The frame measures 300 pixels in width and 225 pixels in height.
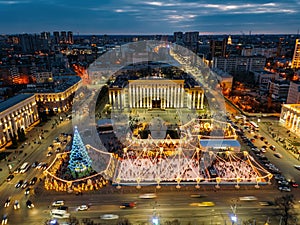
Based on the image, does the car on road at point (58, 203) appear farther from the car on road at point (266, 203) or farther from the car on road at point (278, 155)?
the car on road at point (278, 155)

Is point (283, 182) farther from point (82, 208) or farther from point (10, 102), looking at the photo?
point (10, 102)

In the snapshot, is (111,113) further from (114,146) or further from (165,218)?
(165,218)

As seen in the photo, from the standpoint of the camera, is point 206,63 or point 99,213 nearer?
point 99,213

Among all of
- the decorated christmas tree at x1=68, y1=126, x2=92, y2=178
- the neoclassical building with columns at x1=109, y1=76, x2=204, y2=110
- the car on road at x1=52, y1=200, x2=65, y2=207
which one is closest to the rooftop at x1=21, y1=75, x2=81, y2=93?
the neoclassical building with columns at x1=109, y1=76, x2=204, y2=110

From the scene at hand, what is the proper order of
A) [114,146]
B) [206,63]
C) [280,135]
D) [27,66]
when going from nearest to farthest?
[114,146] → [280,135] → [27,66] → [206,63]

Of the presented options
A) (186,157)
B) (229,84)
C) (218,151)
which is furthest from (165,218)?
(229,84)

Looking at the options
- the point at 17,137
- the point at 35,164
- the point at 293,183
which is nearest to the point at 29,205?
the point at 35,164

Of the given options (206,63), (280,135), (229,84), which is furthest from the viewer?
(206,63)
